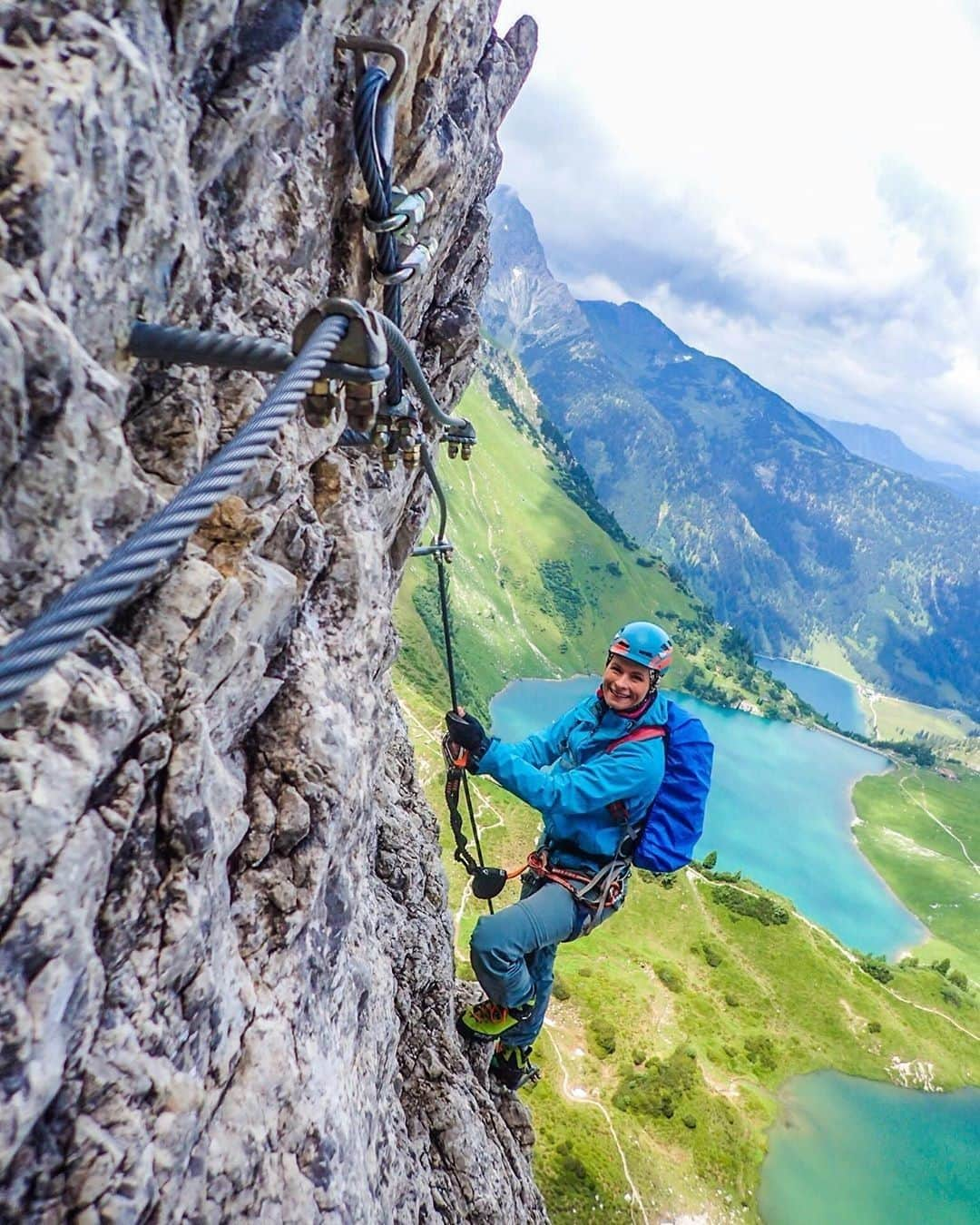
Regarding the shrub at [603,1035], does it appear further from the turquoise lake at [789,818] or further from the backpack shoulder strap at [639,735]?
the turquoise lake at [789,818]

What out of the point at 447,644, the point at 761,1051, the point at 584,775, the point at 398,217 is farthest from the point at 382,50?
the point at 761,1051

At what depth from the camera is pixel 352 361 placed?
3422mm

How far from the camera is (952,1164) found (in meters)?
65.8

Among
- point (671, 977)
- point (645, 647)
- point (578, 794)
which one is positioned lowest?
point (671, 977)

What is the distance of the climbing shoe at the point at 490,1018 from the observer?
37.8 ft

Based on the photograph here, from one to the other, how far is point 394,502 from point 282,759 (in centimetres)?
456

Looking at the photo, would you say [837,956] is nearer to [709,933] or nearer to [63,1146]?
[709,933]

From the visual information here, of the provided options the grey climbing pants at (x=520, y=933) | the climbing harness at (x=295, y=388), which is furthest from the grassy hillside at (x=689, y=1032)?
the climbing harness at (x=295, y=388)

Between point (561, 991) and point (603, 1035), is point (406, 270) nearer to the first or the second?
point (603, 1035)

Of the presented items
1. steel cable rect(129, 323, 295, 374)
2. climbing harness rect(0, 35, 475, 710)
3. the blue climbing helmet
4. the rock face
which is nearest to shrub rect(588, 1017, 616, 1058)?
the rock face

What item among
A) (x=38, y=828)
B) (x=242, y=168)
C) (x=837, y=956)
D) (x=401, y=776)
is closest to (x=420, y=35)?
(x=242, y=168)

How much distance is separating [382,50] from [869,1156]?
84111 mm

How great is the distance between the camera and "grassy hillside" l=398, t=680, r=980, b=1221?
4438cm

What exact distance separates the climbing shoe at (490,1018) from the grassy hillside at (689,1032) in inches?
1283
